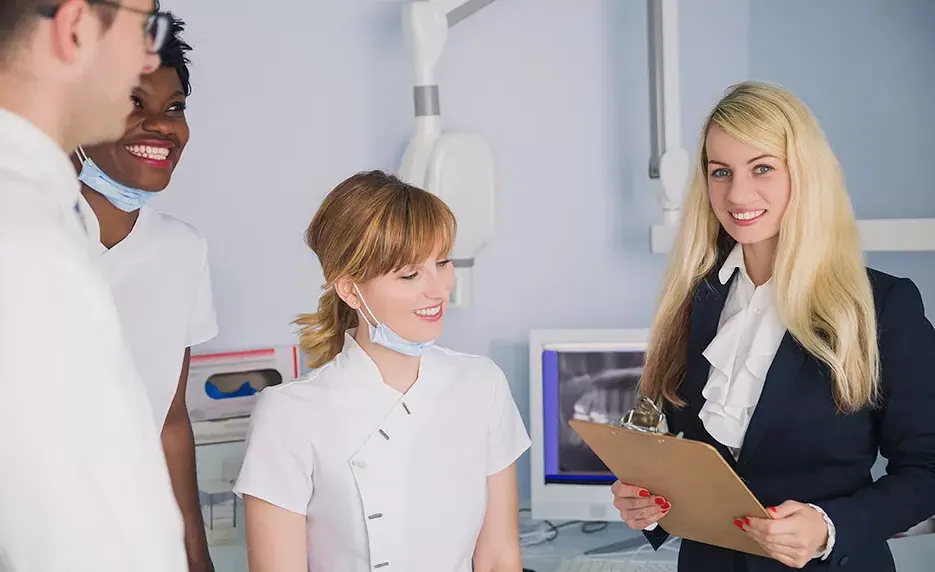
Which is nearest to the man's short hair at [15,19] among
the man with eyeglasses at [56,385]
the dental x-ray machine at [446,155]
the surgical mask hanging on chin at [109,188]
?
the man with eyeglasses at [56,385]

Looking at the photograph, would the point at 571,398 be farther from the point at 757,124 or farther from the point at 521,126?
the point at 757,124

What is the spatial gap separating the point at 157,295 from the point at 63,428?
3.25ft

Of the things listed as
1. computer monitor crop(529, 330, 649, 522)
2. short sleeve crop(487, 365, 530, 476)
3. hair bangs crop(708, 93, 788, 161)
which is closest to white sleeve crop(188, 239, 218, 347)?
short sleeve crop(487, 365, 530, 476)

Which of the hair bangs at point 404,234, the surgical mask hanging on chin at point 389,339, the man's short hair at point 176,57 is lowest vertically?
the surgical mask hanging on chin at point 389,339

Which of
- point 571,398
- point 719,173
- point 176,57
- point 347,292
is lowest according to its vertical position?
point 571,398

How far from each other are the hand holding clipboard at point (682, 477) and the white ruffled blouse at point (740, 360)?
0.09m

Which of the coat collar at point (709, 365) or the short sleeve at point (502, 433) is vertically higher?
the coat collar at point (709, 365)

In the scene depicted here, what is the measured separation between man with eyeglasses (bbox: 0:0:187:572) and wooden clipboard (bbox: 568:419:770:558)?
67 centimetres

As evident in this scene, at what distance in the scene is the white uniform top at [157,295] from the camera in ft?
5.30

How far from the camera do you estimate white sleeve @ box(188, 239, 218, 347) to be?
1.72 metres

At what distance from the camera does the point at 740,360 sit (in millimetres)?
1414

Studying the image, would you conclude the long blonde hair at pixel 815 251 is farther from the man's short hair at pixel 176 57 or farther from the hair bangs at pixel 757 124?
the man's short hair at pixel 176 57

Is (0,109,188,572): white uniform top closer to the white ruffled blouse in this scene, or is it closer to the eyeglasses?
the eyeglasses

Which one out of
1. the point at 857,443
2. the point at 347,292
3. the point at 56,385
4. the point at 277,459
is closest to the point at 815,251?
the point at 857,443
